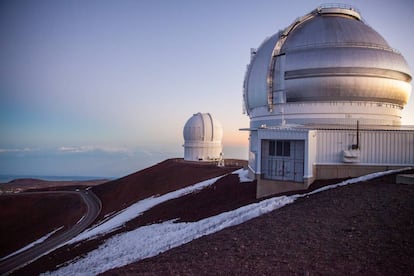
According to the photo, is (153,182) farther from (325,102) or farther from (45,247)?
(325,102)

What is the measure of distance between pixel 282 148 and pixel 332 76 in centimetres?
727

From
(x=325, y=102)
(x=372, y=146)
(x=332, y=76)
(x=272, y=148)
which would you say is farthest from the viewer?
(x=325, y=102)

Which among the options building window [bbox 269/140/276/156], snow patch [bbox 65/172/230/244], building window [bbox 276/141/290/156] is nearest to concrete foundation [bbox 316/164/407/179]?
building window [bbox 276/141/290/156]

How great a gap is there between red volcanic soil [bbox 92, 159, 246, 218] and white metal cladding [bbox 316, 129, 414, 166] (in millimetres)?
18160

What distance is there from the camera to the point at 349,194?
11.4 metres

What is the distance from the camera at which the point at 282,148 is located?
1775 centimetres

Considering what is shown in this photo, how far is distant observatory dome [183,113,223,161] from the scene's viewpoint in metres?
50.6

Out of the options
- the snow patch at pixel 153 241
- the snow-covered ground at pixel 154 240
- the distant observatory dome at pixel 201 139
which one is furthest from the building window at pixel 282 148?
the distant observatory dome at pixel 201 139

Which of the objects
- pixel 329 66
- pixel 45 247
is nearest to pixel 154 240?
pixel 45 247

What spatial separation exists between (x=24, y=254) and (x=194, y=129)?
3166cm

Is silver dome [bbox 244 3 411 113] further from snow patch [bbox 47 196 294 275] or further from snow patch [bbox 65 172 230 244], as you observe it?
snow patch [bbox 47 196 294 275]

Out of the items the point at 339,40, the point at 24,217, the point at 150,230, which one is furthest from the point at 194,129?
the point at 150,230

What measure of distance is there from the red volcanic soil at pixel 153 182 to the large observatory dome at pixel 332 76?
1406 centimetres

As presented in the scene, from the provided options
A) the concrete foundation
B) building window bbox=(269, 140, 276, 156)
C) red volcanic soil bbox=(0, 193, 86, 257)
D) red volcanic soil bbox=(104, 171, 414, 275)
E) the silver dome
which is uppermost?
the silver dome
